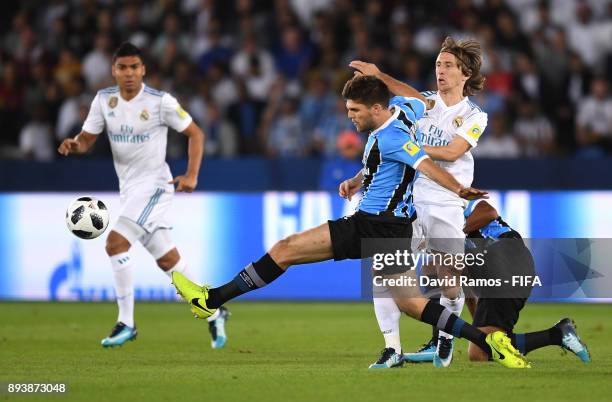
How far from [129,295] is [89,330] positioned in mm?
1380

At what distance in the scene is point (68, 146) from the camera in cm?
995

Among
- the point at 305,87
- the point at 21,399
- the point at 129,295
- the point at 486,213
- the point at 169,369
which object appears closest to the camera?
the point at 21,399

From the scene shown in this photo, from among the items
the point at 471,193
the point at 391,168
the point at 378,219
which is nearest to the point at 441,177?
the point at 471,193

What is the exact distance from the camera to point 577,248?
11367 millimetres

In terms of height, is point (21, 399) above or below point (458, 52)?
below

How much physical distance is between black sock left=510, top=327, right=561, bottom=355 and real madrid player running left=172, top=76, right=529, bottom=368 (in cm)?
27

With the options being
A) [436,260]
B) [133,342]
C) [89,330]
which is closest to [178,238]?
[89,330]

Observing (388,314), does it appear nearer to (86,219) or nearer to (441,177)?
(441,177)

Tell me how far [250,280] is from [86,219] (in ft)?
7.15

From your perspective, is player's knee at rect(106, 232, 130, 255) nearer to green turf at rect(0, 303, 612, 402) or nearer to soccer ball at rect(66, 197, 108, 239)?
soccer ball at rect(66, 197, 108, 239)

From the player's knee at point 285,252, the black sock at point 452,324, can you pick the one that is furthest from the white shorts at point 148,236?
the black sock at point 452,324

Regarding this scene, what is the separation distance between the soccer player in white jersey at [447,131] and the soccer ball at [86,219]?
2482 millimetres

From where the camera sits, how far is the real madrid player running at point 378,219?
25.7ft

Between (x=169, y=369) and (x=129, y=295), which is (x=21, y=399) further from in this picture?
(x=129, y=295)
